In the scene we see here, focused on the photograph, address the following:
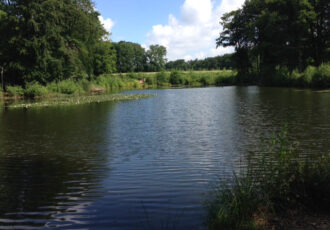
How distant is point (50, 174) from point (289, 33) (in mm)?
58351

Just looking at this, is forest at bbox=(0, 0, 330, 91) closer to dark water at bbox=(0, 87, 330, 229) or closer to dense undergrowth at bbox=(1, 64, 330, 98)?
dense undergrowth at bbox=(1, 64, 330, 98)

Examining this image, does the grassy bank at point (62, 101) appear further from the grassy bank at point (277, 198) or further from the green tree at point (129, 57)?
the green tree at point (129, 57)

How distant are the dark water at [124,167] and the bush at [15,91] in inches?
1164

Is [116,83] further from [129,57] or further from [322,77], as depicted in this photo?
[129,57]

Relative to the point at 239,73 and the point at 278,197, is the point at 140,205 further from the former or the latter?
the point at 239,73

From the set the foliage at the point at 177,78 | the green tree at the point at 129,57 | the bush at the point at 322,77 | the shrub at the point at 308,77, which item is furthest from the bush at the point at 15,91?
the green tree at the point at 129,57

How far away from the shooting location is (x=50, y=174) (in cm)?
955

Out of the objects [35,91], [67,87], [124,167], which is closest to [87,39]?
[67,87]

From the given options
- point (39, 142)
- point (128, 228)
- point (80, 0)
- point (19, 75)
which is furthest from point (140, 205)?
point (80, 0)

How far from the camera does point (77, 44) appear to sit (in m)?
54.2

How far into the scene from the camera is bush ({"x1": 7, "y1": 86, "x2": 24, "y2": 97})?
46.2 m

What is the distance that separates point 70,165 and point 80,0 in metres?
50.1

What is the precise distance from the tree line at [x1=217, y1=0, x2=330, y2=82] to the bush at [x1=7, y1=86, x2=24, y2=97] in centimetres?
4335

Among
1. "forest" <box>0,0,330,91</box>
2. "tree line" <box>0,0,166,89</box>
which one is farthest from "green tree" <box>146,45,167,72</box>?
"tree line" <box>0,0,166,89</box>
